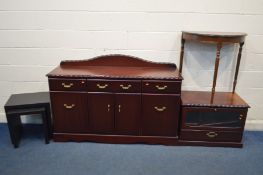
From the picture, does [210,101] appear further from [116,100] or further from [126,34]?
[126,34]

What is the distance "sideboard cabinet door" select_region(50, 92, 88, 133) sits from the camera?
2.41m

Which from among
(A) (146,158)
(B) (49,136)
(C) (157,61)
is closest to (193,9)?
(C) (157,61)

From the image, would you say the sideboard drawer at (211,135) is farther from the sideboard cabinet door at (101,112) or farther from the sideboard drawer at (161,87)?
the sideboard cabinet door at (101,112)

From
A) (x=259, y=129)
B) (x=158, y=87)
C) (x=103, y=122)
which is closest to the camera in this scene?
(x=158, y=87)

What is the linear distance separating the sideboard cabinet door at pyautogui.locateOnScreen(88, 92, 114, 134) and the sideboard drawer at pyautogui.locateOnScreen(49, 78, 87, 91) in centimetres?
12

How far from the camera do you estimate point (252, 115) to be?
293 centimetres

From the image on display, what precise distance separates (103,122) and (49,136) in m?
0.59

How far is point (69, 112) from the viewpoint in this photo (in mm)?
2465

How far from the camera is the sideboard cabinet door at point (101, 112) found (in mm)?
2400

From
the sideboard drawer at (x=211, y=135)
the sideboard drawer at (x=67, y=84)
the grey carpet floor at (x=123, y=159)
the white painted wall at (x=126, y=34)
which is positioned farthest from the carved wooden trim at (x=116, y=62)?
the grey carpet floor at (x=123, y=159)

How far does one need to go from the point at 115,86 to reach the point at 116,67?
334 millimetres

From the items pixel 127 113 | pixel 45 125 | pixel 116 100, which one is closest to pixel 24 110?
pixel 45 125

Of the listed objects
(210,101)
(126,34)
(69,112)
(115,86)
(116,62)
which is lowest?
(69,112)

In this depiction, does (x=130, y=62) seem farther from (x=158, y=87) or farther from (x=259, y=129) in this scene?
(x=259, y=129)
